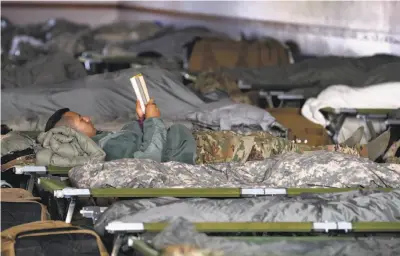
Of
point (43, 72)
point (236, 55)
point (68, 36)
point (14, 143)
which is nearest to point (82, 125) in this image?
point (14, 143)

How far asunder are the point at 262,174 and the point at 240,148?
40 centimetres

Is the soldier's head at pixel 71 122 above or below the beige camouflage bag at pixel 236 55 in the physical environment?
above

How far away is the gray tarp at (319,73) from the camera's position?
8.21 meters

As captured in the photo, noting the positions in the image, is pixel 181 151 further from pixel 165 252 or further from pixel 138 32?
pixel 138 32

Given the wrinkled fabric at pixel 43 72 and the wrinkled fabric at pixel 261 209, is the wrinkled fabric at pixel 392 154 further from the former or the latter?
the wrinkled fabric at pixel 43 72

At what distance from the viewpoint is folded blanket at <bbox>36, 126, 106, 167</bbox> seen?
5566 mm

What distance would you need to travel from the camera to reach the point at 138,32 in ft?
47.2

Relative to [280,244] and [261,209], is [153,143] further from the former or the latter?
[280,244]

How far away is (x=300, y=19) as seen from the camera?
11852 mm

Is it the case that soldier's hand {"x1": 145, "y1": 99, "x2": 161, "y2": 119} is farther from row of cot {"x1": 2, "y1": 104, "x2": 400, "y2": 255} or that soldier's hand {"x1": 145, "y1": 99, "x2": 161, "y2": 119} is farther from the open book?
row of cot {"x1": 2, "y1": 104, "x2": 400, "y2": 255}

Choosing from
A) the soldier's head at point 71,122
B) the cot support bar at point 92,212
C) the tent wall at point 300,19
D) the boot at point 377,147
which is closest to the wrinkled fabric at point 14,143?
the soldier's head at point 71,122

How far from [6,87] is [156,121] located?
10.1ft

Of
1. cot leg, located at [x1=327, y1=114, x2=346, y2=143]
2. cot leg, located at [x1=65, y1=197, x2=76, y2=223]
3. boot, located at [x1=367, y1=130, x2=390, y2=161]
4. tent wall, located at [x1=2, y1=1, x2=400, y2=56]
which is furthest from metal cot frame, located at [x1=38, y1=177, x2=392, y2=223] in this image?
tent wall, located at [x1=2, y1=1, x2=400, y2=56]

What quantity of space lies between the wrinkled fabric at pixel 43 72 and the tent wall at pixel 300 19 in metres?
2.44
